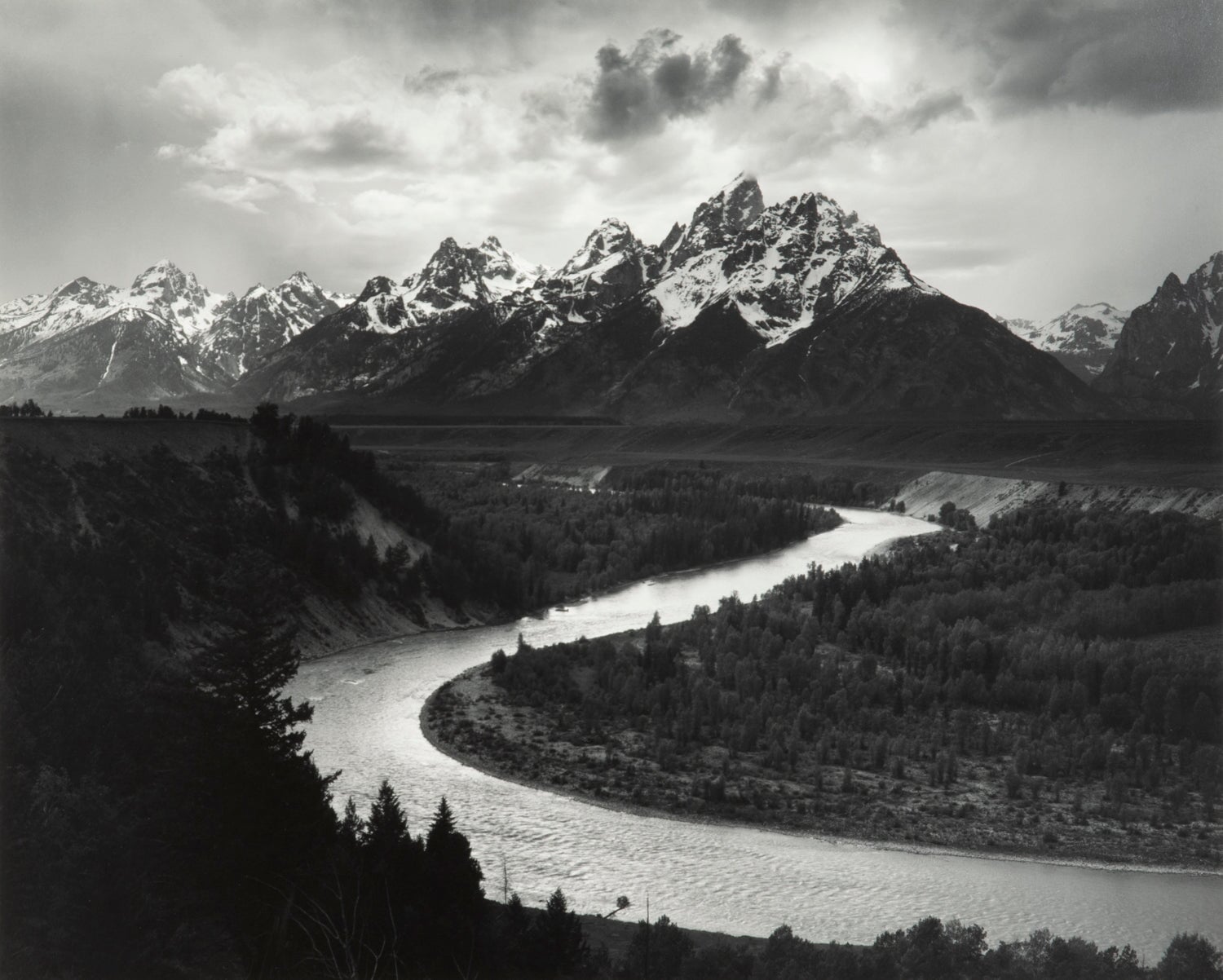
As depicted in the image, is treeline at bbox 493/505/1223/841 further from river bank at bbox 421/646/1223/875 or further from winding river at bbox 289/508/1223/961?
winding river at bbox 289/508/1223/961

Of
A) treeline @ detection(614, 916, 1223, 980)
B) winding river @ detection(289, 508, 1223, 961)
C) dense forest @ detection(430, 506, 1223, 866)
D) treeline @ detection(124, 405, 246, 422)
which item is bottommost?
winding river @ detection(289, 508, 1223, 961)

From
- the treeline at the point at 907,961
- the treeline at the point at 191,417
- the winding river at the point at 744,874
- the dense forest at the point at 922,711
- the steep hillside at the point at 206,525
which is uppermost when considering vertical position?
the treeline at the point at 191,417

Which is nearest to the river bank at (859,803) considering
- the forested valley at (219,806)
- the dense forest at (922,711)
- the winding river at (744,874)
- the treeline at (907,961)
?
the dense forest at (922,711)

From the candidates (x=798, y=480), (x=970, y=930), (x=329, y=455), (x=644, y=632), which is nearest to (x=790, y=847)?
(x=970, y=930)

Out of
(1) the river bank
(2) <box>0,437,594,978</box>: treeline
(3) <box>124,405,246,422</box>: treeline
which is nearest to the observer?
(2) <box>0,437,594,978</box>: treeline

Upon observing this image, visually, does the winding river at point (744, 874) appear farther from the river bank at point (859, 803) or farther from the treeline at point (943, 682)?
the treeline at point (943, 682)

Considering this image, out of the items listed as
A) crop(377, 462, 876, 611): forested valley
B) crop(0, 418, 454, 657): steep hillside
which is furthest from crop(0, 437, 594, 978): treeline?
crop(377, 462, 876, 611): forested valley

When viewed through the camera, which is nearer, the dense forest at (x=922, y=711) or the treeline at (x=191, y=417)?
the dense forest at (x=922, y=711)
